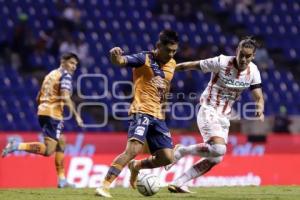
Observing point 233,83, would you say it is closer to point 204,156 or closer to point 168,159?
point 204,156

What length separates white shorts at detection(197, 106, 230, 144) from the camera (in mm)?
10586

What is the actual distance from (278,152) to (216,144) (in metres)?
6.05

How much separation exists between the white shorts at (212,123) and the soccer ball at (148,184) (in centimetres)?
112

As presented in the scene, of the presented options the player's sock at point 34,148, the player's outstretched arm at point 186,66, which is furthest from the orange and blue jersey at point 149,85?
the player's sock at point 34,148

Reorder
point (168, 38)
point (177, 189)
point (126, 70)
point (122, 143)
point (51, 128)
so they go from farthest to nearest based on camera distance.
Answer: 1. point (126, 70)
2. point (122, 143)
3. point (51, 128)
4. point (177, 189)
5. point (168, 38)

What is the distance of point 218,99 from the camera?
35.3 feet

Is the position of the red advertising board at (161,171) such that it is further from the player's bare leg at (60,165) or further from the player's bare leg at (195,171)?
the player's bare leg at (195,171)

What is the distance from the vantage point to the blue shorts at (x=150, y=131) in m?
9.81

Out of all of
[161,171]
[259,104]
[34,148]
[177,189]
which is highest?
[259,104]

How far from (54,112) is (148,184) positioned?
356cm

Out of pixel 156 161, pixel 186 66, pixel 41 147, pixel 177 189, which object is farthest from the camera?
pixel 41 147

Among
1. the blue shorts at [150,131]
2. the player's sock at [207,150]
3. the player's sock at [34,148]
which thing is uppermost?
the blue shorts at [150,131]

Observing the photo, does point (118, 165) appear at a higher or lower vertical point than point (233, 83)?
lower

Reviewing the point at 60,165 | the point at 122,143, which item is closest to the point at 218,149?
the point at 60,165
